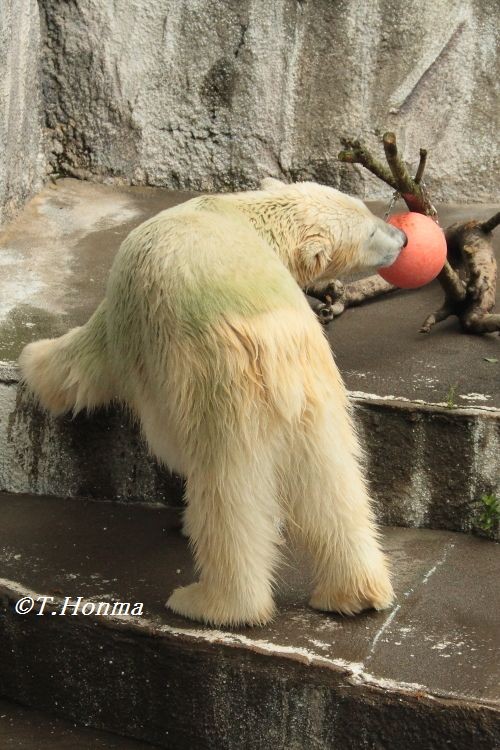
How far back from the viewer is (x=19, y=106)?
4621 mm

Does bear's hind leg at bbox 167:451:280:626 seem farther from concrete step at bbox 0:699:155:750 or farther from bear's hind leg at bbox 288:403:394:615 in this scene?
concrete step at bbox 0:699:155:750

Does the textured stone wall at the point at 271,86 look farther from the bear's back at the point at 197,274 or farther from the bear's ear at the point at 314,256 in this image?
the bear's back at the point at 197,274

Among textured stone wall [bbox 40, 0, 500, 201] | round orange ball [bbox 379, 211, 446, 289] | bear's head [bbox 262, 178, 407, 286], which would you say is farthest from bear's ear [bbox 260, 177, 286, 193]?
textured stone wall [bbox 40, 0, 500, 201]

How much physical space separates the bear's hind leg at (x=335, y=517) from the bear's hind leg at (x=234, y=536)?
87mm

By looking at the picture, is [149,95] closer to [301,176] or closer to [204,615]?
[301,176]

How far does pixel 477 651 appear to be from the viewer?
258 centimetres

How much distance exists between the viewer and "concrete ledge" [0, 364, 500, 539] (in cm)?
316

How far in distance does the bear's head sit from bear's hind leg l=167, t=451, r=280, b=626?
0.61 m

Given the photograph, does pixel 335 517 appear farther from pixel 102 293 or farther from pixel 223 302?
pixel 102 293

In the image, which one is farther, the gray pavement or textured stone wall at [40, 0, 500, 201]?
Result: textured stone wall at [40, 0, 500, 201]

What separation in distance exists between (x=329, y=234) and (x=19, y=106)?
7.34 ft

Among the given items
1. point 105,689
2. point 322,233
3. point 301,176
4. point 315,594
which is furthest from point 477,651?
point 301,176

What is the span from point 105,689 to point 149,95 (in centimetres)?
302

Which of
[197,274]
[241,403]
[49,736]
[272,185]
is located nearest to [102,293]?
[272,185]
